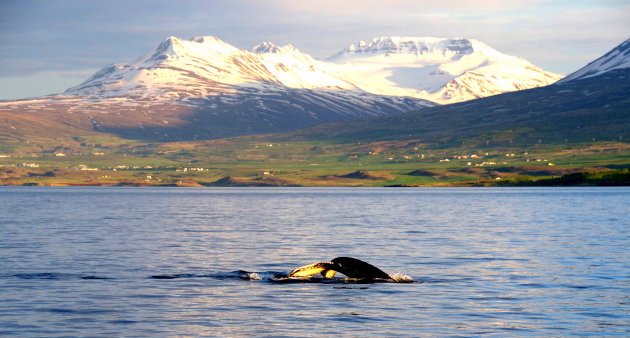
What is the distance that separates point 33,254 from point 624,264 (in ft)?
129

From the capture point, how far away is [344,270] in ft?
150

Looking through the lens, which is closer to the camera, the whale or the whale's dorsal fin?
the whale

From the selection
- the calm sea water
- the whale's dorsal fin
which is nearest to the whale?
the whale's dorsal fin

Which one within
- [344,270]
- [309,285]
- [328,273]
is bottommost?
[309,285]

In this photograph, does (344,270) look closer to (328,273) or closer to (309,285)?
(328,273)

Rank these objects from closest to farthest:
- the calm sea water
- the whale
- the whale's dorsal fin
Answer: the calm sea water < the whale < the whale's dorsal fin

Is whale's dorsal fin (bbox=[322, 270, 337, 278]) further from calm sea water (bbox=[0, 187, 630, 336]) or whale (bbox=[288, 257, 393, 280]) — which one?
calm sea water (bbox=[0, 187, 630, 336])

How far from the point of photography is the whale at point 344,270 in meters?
45.2

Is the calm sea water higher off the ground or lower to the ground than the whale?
lower

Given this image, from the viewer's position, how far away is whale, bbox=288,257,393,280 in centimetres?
4516

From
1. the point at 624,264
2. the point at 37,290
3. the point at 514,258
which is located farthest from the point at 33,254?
the point at 624,264

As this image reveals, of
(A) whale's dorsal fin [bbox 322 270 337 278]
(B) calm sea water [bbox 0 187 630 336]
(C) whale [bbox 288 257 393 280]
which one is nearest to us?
(B) calm sea water [bbox 0 187 630 336]

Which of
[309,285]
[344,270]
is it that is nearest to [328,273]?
[344,270]

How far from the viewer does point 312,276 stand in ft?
160
